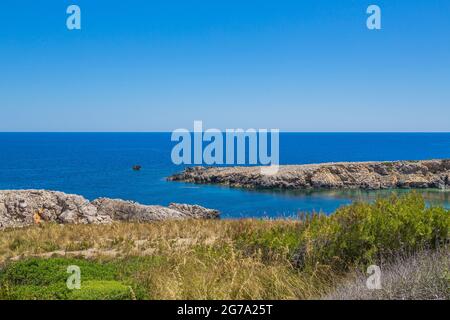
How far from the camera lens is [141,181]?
74.4 m

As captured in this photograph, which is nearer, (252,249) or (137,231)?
(252,249)

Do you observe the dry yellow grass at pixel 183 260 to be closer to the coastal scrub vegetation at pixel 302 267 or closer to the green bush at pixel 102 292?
the coastal scrub vegetation at pixel 302 267

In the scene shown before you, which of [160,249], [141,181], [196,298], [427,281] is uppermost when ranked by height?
[427,281]

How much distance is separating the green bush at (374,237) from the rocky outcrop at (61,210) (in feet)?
64.2

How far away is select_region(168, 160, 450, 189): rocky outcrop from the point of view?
63500 millimetres

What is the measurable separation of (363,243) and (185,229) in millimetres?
10372

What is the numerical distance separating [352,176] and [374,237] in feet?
196

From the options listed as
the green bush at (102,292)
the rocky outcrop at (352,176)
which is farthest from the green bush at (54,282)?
the rocky outcrop at (352,176)
